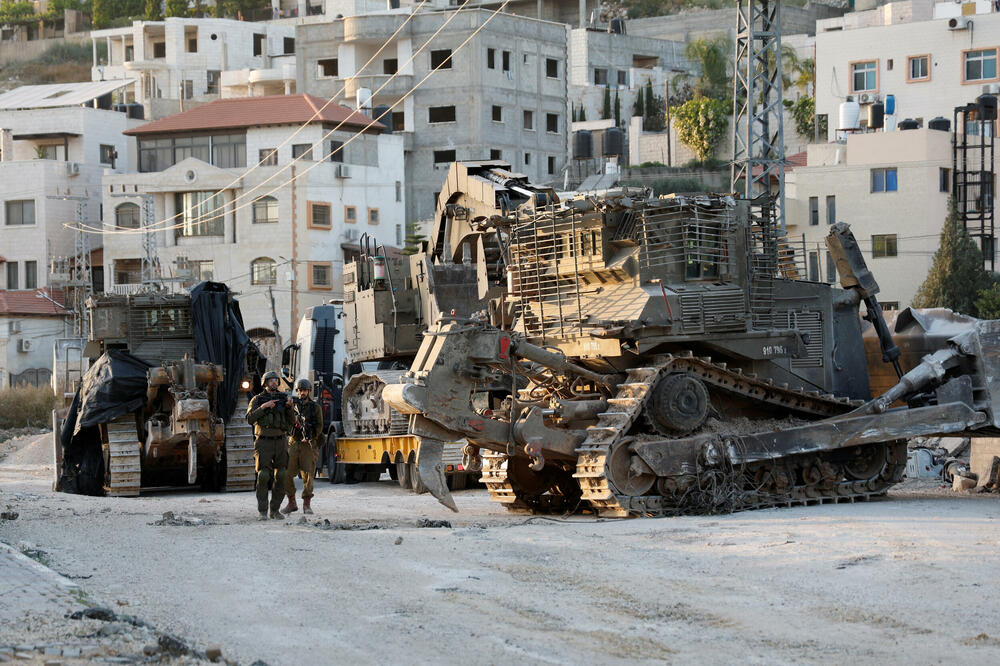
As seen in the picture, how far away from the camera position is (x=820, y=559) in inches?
529

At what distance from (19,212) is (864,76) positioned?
125 feet

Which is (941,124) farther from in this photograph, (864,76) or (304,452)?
(304,452)

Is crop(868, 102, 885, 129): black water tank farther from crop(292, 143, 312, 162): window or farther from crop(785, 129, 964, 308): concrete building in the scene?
crop(292, 143, 312, 162): window

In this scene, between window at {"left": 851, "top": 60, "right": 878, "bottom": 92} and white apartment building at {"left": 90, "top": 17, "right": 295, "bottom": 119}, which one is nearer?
window at {"left": 851, "top": 60, "right": 878, "bottom": 92}

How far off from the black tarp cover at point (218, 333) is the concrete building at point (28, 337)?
131ft

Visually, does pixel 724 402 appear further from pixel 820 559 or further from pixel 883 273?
pixel 883 273

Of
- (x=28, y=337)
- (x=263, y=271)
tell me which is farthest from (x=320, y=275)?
(x=28, y=337)

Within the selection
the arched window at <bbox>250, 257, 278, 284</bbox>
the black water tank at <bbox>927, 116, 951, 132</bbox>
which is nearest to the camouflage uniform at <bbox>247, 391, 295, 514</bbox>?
the black water tank at <bbox>927, 116, 951, 132</bbox>

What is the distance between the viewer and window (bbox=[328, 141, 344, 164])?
62969mm

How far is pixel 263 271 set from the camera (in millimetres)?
62500

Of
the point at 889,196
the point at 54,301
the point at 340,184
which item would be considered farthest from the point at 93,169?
the point at 889,196

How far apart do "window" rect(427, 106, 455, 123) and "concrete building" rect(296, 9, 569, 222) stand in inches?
1.8

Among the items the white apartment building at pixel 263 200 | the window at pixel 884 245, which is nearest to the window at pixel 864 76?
the window at pixel 884 245

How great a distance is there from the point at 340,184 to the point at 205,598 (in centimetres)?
5274
